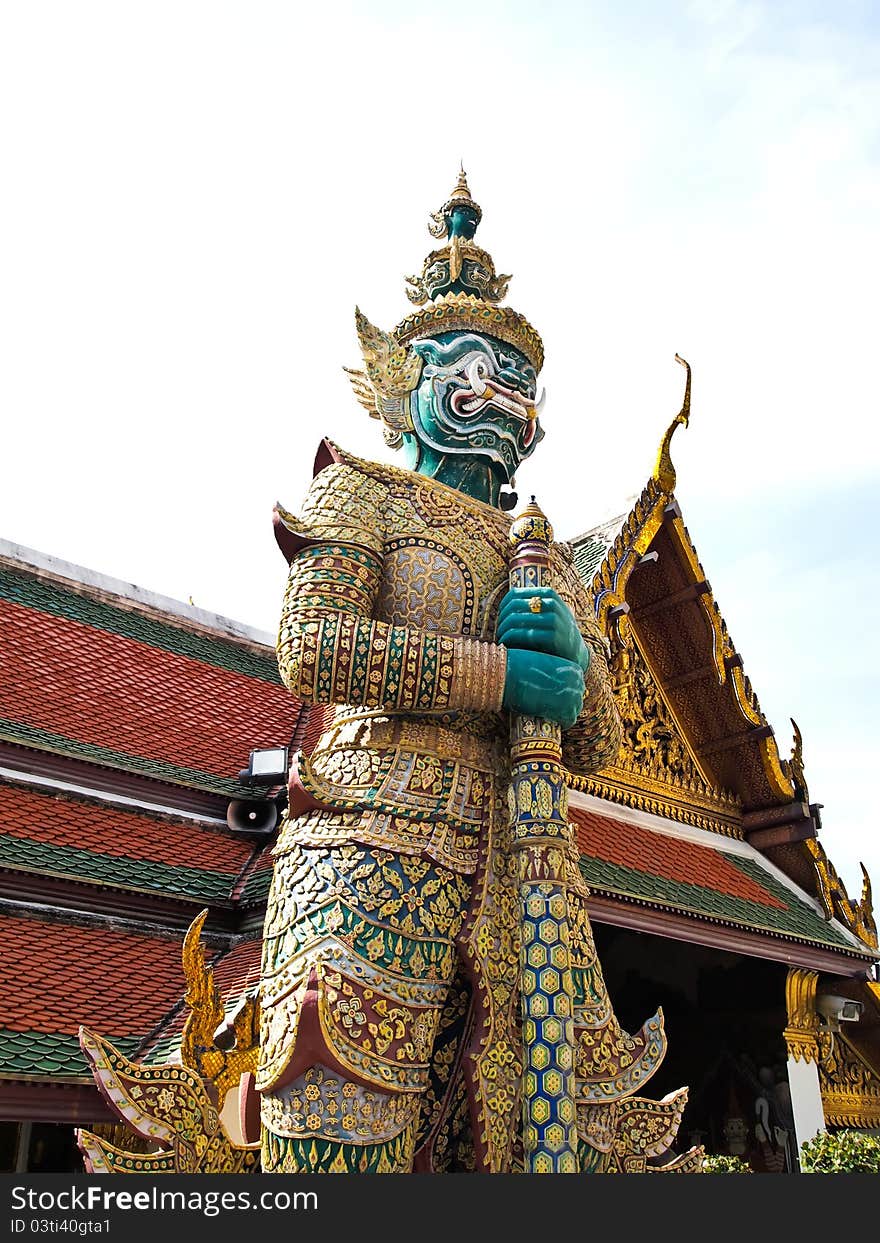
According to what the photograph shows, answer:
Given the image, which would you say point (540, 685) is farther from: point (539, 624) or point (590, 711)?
point (590, 711)

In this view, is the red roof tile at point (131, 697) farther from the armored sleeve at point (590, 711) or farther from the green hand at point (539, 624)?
the green hand at point (539, 624)

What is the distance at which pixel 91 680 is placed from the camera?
5551mm

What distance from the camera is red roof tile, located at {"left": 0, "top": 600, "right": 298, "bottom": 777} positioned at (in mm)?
5184

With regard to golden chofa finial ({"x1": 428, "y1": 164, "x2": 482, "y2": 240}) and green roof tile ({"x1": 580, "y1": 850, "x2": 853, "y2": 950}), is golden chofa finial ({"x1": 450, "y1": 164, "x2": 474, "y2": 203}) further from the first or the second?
green roof tile ({"x1": 580, "y1": 850, "x2": 853, "y2": 950})

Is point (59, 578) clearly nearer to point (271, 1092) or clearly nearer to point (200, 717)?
point (200, 717)

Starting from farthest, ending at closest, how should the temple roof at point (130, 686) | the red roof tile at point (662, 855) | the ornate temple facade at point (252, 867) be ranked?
1. the red roof tile at point (662, 855)
2. the temple roof at point (130, 686)
3. the ornate temple facade at point (252, 867)

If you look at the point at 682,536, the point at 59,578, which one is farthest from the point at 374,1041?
the point at 682,536

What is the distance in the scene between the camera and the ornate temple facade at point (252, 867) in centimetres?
362

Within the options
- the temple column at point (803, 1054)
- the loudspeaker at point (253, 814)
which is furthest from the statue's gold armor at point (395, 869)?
the temple column at point (803, 1054)

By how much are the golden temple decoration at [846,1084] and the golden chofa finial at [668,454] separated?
3307mm

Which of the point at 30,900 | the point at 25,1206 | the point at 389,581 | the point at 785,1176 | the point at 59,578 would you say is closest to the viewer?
the point at 25,1206

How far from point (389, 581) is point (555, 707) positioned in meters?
0.64

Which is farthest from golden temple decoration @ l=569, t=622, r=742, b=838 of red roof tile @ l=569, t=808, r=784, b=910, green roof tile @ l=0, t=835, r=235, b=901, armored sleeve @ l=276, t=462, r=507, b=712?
armored sleeve @ l=276, t=462, r=507, b=712

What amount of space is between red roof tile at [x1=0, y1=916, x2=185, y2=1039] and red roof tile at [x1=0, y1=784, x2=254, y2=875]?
0.40 metres
